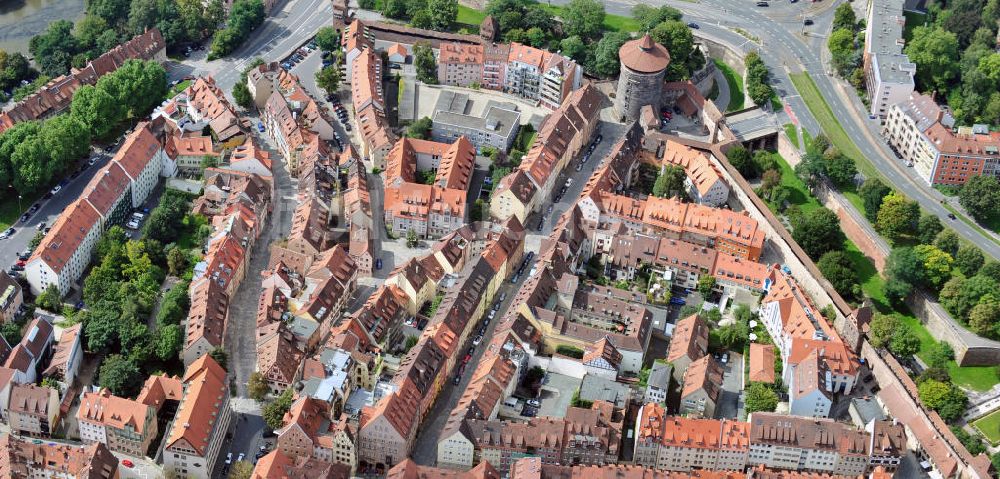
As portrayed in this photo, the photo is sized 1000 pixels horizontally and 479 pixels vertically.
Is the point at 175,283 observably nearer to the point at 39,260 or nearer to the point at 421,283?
the point at 39,260

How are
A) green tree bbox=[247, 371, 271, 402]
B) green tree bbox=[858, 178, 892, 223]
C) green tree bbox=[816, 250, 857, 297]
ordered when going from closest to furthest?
1. green tree bbox=[247, 371, 271, 402]
2. green tree bbox=[816, 250, 857, 297]
3. green tree bbox=[858, 178, 892, 223]

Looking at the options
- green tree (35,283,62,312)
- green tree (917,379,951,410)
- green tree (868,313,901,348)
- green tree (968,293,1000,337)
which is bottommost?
green tree (35,283,62,312)

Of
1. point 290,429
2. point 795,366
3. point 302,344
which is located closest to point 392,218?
point 302,344

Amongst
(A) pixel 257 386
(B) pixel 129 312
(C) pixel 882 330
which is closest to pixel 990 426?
(C) pixel 882 330

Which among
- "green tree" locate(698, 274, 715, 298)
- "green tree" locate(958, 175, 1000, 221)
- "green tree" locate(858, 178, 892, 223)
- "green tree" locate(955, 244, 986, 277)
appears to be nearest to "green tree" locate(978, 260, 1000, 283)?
"green tree" locate(955, 244, 986, 277)

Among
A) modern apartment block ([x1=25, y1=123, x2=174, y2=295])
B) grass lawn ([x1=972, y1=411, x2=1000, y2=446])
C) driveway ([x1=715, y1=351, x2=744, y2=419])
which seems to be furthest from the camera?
modern apartment block ([x1=25, y1=123, x2=174, y2=295])

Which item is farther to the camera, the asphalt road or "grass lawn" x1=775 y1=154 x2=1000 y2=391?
the asphalt road

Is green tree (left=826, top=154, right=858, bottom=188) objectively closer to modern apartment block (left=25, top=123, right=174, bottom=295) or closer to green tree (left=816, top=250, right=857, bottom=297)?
green tree (left=816, top=250, right=857, bottom=297)

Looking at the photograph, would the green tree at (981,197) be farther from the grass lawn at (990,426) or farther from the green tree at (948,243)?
the grass lawn at (990,426)
